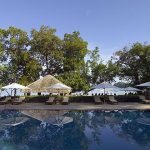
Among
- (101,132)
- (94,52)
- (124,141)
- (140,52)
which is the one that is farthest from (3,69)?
(124,141)

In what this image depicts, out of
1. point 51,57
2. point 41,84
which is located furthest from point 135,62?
point 41,84

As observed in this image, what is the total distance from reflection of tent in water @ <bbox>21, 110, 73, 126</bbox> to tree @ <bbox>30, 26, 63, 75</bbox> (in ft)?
48.7

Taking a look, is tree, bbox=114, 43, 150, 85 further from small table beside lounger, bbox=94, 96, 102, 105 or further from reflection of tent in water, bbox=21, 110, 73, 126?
reflection of tent in water, bbox=21, 110, 73, 126

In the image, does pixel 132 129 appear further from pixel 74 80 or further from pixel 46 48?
pixel 46 48

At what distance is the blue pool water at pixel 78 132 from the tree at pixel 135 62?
17.0 m

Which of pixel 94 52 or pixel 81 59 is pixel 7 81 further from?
pixel 94 52

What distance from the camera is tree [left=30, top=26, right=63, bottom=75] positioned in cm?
3409

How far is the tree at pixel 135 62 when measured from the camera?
35.7 m

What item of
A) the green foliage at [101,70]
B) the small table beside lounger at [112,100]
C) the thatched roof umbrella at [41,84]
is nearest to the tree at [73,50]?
the green foliage at [101,70]

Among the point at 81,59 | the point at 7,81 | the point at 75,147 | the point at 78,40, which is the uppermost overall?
the point at 78,40

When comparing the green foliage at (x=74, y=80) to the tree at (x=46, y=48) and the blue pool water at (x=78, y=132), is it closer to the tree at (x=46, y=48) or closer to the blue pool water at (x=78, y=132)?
the tree at (x=46, y=48)

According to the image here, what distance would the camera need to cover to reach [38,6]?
28.1 meters

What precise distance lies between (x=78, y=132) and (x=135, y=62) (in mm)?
23911

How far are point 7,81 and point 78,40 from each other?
1094 cm
